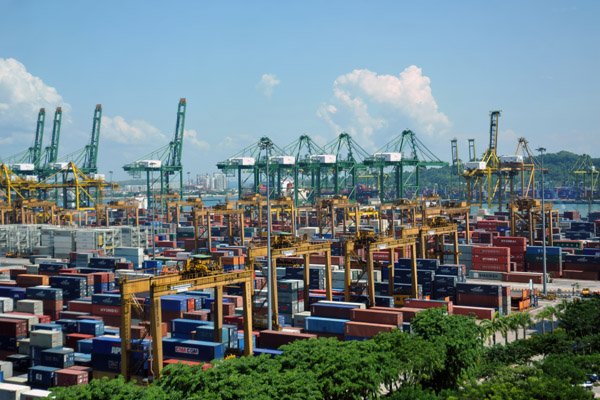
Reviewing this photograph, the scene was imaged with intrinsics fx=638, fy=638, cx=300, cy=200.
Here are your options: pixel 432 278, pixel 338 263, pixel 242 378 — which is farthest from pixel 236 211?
pixel 242 378

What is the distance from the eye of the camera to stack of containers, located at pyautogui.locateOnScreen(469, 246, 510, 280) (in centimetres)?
7088

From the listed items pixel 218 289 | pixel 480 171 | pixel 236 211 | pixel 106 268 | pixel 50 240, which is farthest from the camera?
pixel 480 171

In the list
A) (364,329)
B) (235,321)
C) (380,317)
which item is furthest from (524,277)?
(235,321)

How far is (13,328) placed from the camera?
4194 centimetres

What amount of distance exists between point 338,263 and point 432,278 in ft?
55.3

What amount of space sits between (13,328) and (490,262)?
50.2 metres

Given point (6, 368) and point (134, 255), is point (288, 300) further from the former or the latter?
point (134, 255)

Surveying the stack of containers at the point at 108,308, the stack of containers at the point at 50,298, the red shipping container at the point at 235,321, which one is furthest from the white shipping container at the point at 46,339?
the stack of containers at the point at 50,298

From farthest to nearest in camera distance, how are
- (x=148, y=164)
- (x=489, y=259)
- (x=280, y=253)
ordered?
1. (x=148, y=164)
2. (x=489, y=259)
3. (x=280, y=253)

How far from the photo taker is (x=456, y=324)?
36719 millimetres

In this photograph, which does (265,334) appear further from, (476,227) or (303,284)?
(476,227)

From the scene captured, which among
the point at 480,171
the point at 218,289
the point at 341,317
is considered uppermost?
the point at 480,171

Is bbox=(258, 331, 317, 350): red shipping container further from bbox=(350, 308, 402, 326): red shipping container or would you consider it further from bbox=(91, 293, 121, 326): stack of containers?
bbox=(91, 293, 121, 326): stack of containers

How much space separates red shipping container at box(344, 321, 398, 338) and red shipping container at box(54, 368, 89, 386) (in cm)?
1582
